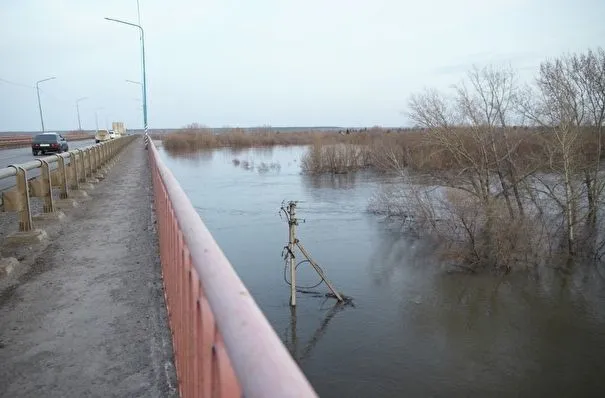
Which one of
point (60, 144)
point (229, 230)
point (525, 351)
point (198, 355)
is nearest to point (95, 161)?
point (229, 230)

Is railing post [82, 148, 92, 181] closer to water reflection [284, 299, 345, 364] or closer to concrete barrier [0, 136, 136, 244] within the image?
concrete barrier [0, 136, 136, 244]

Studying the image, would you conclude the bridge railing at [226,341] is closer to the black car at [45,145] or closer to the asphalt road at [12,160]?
the asphalt road at [12,160]

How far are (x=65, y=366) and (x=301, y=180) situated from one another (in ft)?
125

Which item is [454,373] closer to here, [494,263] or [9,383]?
[494,263]

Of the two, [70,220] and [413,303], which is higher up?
[70,220]

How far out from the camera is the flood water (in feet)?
41.5

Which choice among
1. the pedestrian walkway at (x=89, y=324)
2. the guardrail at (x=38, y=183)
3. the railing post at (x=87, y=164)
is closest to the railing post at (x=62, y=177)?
the guardrail at (x=38, y=183)

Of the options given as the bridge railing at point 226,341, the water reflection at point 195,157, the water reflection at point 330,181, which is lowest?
Answer: the water reflection at point 330,181

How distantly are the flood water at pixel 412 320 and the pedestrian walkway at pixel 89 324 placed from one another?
8.77 m

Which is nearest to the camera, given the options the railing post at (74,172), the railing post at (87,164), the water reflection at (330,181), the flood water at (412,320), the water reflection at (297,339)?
the railing post at (74,172)

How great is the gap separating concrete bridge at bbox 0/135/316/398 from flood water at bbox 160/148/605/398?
858 cm

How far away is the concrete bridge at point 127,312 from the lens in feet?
3.32

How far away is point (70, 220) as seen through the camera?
6.98m

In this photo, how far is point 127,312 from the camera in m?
3.41
